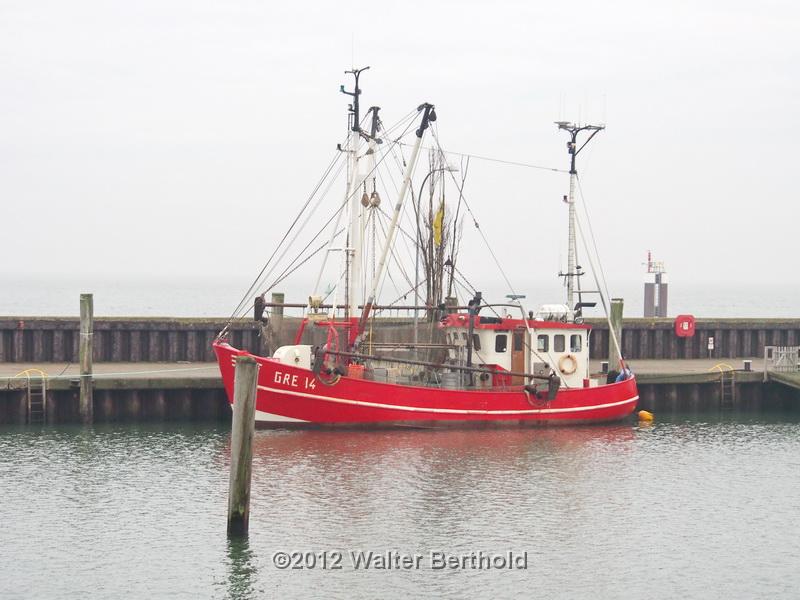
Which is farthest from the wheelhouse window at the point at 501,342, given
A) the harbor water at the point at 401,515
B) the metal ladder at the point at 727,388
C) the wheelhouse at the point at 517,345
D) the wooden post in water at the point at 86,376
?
the wooden post in water at the point at 86,376

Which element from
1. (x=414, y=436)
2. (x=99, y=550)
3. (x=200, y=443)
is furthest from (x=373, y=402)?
(x=99, y=550)

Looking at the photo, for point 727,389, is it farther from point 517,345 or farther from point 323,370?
point 323,370

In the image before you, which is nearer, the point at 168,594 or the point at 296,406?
the point at 168,594

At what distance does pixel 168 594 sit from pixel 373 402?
13.8m

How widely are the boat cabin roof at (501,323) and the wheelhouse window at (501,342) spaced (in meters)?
0.27

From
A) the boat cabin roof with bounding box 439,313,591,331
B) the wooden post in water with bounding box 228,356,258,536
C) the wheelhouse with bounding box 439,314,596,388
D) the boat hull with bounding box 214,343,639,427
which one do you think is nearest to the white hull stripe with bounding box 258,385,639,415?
the boat hull with bounding box 214,343,639,427

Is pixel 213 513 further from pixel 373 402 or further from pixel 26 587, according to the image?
pixel 373 402

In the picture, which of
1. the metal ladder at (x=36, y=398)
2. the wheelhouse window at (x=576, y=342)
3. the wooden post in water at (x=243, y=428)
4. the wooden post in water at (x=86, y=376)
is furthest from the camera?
the wheelhouse window at (x=576, y=342)

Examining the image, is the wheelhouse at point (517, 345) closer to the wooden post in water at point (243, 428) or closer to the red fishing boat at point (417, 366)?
the red fishing boat at point (417, 366)

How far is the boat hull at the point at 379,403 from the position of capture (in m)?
31.7

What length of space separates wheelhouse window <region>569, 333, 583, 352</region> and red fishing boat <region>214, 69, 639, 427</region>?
1.2 inches

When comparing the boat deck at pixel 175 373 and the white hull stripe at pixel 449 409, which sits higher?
the boat deck at pixel 175 373

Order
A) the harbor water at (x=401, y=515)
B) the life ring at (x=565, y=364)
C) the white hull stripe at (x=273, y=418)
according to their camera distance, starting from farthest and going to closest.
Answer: the life ring at (x=565, y=364) → the white hull stripe at (x=273, y=418) → the harbor water at (x=401, y=515)

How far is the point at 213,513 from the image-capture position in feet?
77.7
